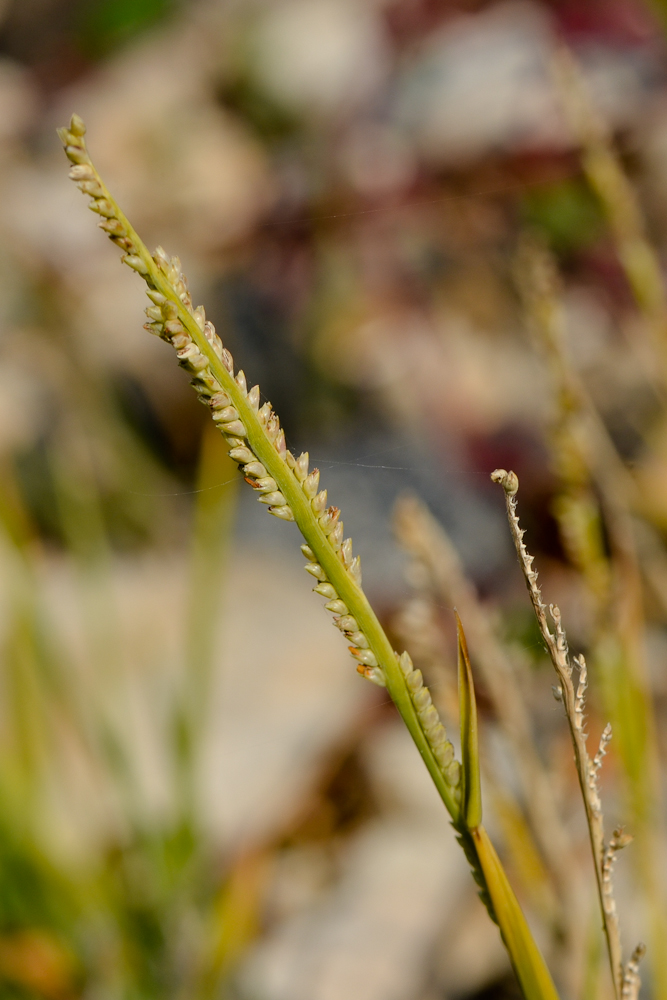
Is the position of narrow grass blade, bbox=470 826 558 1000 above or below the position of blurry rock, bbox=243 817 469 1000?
above

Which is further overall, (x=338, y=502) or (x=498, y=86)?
(x=498, y=86)

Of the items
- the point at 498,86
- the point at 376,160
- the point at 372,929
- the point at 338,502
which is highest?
the point at 498,86

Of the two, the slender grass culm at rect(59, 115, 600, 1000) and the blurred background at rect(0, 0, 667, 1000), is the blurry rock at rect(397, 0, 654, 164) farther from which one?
the slender grass culm at rect(59, 115, 600, 1000)

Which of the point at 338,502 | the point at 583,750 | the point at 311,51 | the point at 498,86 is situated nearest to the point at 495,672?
the point at 583,750

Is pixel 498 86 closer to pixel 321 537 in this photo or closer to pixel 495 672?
pixel 495 672

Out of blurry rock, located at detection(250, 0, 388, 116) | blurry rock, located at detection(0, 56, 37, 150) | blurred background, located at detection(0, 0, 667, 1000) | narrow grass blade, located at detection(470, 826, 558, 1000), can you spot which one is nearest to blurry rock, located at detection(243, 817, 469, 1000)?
blurred background, located at detection(0, 0, 667, 1000)

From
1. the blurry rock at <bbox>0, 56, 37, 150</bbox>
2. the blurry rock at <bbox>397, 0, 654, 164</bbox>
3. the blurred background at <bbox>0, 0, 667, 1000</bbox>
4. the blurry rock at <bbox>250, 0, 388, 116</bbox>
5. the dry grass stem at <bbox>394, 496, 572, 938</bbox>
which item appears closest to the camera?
the dry grass stem at <bbox>394, 496, 572, 938</bbox>

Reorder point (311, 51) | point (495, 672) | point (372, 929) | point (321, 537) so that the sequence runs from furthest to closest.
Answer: point (311, 51)
point (372, 929)
point (495, 672)
point (321, 537)
